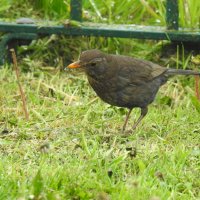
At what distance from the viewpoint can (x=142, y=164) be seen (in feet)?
16.0

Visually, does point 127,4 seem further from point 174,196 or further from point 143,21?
point 174,196

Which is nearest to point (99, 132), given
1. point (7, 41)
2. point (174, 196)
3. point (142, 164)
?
point (142, 164)

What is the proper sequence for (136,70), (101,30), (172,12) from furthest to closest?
(101,30), (172,12), (136,70)

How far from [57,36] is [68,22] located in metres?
0.42

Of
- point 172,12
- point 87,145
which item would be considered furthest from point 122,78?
point 172,12

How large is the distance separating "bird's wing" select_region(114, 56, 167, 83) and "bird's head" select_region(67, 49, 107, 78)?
0.19 meters

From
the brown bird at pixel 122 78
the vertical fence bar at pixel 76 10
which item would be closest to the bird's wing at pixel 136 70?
the brown bird at pixel 122 78

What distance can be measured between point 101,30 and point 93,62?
→ 4.67 feet

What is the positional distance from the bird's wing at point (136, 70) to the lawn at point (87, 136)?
0.32 metres

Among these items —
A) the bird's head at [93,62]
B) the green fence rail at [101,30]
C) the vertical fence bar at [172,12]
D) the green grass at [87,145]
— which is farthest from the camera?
the green fence rail at [101,30]

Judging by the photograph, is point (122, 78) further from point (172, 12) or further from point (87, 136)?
point (172, 12)

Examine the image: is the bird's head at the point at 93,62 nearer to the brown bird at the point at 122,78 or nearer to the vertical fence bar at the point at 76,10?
the brown bird at the point at 122,78

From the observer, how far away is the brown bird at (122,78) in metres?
5.94

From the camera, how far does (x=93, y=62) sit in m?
5.93
